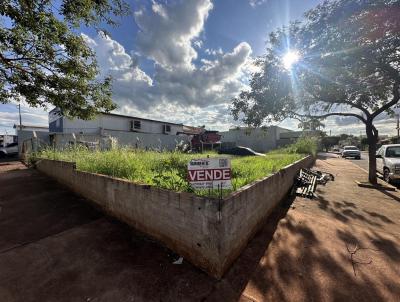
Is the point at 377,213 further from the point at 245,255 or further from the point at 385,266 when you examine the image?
the point at 245,255

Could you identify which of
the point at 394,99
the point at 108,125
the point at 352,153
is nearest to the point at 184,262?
the point at 394,99

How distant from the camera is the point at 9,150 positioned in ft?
68.4

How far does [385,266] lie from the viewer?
10.7 feet

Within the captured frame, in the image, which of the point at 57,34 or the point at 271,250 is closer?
the point at 271,250

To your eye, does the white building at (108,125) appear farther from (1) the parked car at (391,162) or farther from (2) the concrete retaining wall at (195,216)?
(1) the parked car at (391,162)

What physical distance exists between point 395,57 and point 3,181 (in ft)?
51.6

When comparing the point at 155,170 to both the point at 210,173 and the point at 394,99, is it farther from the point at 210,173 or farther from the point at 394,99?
the point at 394,99

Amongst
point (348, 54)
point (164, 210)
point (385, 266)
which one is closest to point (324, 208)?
point (385, 266)

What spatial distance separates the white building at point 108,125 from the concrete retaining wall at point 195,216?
54.9 feet

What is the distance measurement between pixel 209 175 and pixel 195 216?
628mm

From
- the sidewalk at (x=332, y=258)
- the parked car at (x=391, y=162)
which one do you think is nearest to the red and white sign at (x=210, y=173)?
the sidewalk at (x=332, y=258)

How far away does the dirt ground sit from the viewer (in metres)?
2.65

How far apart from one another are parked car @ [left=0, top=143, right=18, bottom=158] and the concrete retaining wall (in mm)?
22442

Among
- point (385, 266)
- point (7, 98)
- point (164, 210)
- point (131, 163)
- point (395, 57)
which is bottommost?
point (385, 266)
